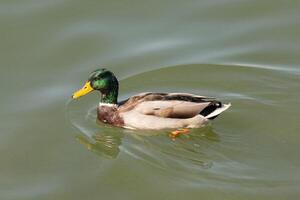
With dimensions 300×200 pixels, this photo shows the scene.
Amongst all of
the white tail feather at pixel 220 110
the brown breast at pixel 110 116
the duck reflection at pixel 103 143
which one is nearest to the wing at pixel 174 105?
the white tail feather at pixel 220 110

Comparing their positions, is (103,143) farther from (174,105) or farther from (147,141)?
(174,105)

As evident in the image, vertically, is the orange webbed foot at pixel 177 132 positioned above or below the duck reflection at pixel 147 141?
above

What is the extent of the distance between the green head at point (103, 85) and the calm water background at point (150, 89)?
1.17 ft

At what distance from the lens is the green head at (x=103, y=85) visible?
9.60 meters

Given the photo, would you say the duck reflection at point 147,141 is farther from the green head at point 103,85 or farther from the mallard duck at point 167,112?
the green head at point 103,85

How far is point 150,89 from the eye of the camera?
1027 cm

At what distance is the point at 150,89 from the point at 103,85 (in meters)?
0.90

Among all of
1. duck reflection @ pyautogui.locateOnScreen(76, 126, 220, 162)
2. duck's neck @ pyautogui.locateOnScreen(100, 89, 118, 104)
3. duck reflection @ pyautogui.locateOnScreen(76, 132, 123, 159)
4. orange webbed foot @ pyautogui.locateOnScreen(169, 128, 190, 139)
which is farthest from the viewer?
duck's neck @ pyautogui.locateOnScreen(100, 89, 118, 104)

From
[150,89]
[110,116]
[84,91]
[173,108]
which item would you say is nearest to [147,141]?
[173,108]

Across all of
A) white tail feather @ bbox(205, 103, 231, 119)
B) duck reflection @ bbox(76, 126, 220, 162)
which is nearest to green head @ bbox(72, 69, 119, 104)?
duck reflection @ bbox(76, 126, 220, 162)

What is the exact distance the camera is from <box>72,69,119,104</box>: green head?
9.60m

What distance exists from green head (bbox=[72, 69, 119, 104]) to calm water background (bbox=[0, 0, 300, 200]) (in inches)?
14.1

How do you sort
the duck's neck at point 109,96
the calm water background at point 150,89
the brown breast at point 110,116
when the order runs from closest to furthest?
the calm water background at point 150,89 < the brown breast at point 110,116 < the duck's neck at point 109,96

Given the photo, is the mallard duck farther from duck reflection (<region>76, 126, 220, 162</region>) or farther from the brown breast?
duck reflection (<region>76, 126, 220, 162</region>)
